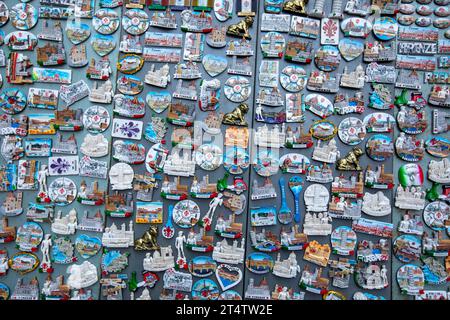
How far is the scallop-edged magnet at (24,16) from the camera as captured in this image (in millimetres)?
1688

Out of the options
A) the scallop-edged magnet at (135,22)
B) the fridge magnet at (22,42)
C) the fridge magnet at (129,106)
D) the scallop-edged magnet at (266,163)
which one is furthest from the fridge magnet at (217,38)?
the fridge magnet at (22,42)

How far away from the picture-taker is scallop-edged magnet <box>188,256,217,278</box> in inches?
63.9

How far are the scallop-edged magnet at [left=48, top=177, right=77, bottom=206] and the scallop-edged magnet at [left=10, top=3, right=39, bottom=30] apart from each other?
646mm

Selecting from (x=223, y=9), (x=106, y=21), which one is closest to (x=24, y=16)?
(x=106, y=21)

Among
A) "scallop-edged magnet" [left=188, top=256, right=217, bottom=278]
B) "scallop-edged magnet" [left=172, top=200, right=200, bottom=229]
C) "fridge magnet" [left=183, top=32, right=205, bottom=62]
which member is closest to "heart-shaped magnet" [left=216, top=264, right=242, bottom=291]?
"scallop-edged magnet" [left=188, top=256, right=217, bottom=278]

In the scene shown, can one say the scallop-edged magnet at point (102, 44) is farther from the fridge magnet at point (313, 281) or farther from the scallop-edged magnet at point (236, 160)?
the fridge magnet at point (313, 281)

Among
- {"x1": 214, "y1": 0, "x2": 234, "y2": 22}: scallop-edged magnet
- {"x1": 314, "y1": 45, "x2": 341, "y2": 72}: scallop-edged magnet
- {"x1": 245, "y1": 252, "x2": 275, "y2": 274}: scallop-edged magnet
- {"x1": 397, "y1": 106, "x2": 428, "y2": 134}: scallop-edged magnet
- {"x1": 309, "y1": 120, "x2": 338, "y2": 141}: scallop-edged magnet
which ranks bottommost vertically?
{"x1": 245, "y1": 252, "x2": 275, "y2": 274}: scallop-edged magnet

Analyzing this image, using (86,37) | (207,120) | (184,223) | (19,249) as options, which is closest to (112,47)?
(86,37)

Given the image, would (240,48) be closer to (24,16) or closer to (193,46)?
(193,46)

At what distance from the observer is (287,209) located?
64.6 inches

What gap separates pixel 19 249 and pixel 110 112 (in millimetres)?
641

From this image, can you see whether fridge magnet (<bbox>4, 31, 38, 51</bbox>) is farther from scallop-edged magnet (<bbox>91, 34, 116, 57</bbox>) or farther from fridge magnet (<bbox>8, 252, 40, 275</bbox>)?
fridge magnet (<bbox>8, 252, 40, 275</bbox>)

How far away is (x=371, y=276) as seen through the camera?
1.62 meters

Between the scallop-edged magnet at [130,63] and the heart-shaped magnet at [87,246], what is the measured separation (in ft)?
2.21
